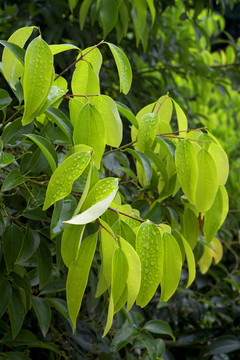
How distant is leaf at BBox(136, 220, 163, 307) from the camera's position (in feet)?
1.95

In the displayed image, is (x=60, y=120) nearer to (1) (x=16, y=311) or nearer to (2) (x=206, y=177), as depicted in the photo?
(2) (x=206, y=177)

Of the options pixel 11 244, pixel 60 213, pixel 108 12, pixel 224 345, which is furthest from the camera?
pixel 224 345

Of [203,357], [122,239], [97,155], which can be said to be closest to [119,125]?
[97,155]

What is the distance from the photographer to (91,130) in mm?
669

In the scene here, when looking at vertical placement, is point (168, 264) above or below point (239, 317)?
above

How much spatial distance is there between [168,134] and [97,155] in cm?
21

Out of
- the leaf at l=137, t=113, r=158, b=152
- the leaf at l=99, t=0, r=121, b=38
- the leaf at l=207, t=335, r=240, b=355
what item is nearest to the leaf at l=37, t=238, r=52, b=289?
the leaf at l=137, t=113, r=158, b=152

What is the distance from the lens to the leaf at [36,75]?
603 mm

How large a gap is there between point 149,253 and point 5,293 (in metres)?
0.36

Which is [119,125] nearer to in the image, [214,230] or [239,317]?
[214,230]

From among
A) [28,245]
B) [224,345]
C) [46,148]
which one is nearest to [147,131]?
[46,148]

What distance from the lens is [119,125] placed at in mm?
736

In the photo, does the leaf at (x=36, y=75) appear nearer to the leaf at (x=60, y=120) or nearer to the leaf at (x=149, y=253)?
the leaf at (x=60, y=120)

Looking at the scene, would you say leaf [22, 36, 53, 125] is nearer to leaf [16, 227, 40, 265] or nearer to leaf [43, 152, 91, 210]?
leaf [43, 152, 91, 210]
